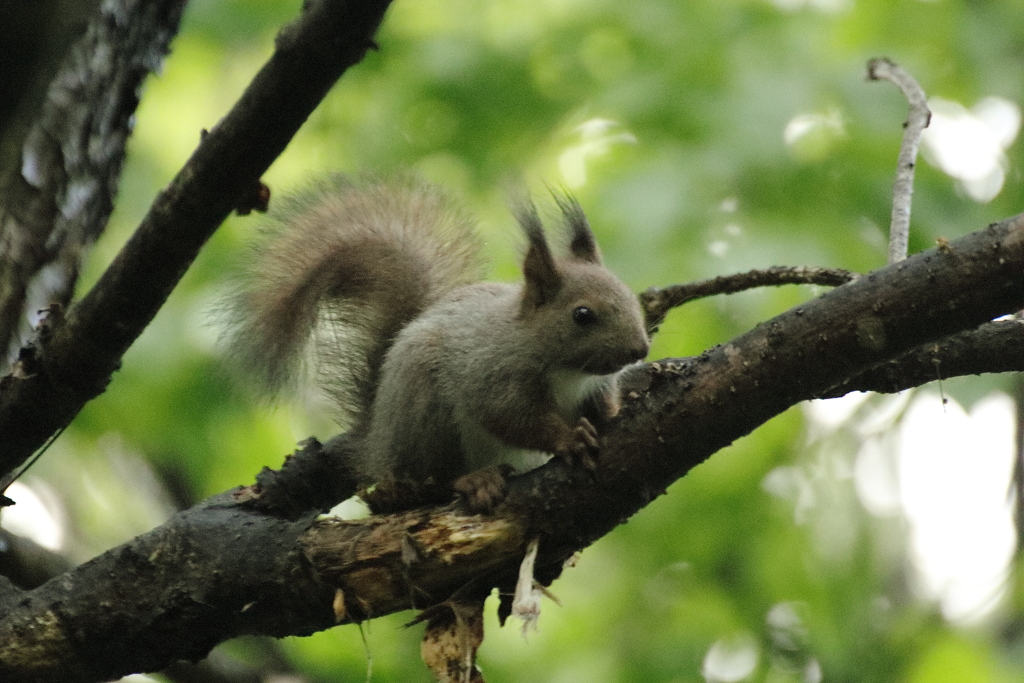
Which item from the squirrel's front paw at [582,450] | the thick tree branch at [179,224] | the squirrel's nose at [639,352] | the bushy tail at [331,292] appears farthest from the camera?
the bushy tail at [331,292]

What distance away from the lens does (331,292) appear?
12.5 ft

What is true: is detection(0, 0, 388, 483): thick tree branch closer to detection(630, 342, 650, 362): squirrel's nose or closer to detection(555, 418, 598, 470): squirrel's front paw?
detection(555, 418, 598, 470): squirrel's front paw

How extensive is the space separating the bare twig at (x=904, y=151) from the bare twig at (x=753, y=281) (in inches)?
5.4

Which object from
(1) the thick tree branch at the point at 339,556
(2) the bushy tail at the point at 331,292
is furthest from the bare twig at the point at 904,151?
(2) the bushy tail at the point at 331,292

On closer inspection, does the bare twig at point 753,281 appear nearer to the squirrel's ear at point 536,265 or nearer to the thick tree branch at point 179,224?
the squirrel's ear at point 536,265

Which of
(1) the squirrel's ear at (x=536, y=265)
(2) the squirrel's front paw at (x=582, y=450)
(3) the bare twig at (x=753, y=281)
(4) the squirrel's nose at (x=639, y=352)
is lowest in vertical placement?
(2) the squirrel's front paw at (x=582, y=450)

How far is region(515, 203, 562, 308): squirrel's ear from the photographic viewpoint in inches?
139

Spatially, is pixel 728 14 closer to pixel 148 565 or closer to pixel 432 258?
pixel 432 258

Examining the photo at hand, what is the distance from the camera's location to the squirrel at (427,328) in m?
3.40

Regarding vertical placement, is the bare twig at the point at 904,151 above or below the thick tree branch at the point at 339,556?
above

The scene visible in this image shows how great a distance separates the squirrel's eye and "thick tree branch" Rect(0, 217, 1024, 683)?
2.36 ft

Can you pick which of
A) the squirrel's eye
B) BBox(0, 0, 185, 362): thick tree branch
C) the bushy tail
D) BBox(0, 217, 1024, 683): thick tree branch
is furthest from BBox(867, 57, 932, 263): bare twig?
BBox(0, 0, 185, 362): thick tree branch

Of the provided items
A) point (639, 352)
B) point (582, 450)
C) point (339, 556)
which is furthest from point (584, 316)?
point (339, 556)

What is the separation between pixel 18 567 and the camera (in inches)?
129
